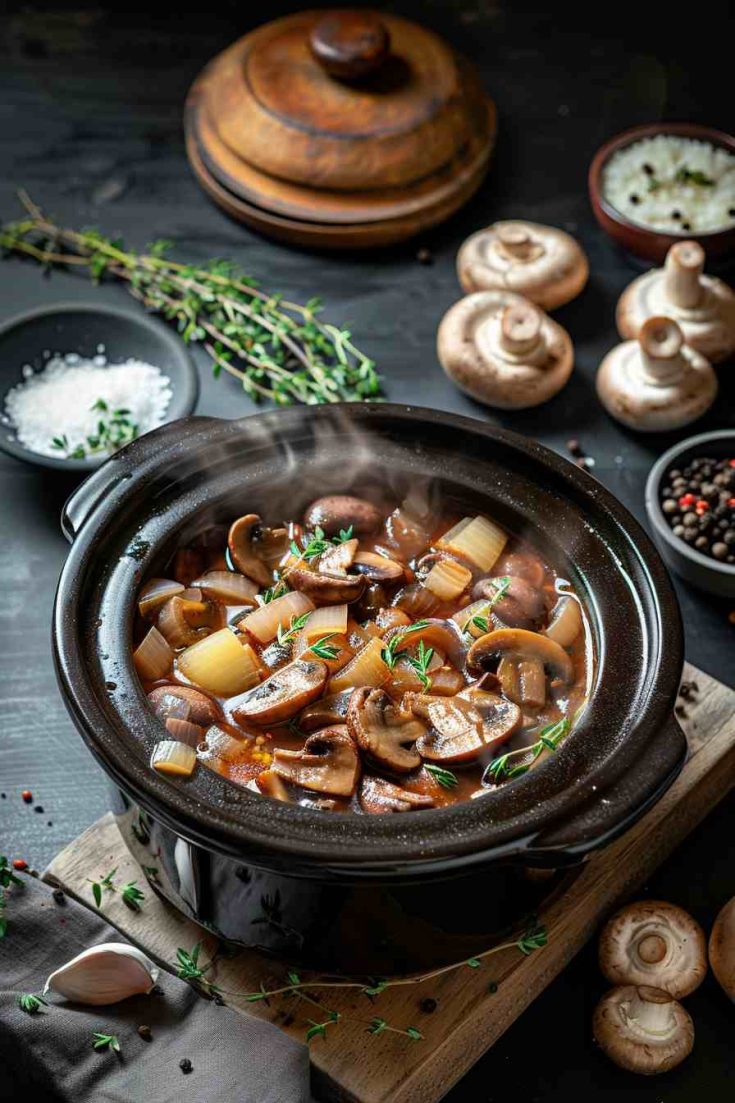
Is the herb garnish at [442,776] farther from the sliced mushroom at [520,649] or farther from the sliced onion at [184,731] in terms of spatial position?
the sliced onion at [184,731]

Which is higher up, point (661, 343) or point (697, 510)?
point (661, 343)

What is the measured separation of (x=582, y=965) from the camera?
9.27 feet

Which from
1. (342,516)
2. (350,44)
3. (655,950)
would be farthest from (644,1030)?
(350,44)

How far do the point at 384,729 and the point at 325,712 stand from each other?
121 millimetres

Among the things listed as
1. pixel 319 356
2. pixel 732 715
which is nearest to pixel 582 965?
pixel 732 715

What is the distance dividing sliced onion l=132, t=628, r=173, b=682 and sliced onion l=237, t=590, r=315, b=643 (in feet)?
0.51

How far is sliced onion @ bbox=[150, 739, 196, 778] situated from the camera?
2.25 m

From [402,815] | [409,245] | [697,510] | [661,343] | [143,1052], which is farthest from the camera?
[409,245]

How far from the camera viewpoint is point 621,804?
7.21 feet

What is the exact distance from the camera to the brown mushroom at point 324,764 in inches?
90.7

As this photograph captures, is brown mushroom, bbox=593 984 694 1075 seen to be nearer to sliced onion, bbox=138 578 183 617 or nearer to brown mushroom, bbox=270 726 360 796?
brown mushroom, bbox=270 726 360 796

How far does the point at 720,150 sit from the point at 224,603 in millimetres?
2574

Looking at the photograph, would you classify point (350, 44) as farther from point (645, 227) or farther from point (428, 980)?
point (428, 980)

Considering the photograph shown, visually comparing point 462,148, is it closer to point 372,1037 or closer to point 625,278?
point 625,278
